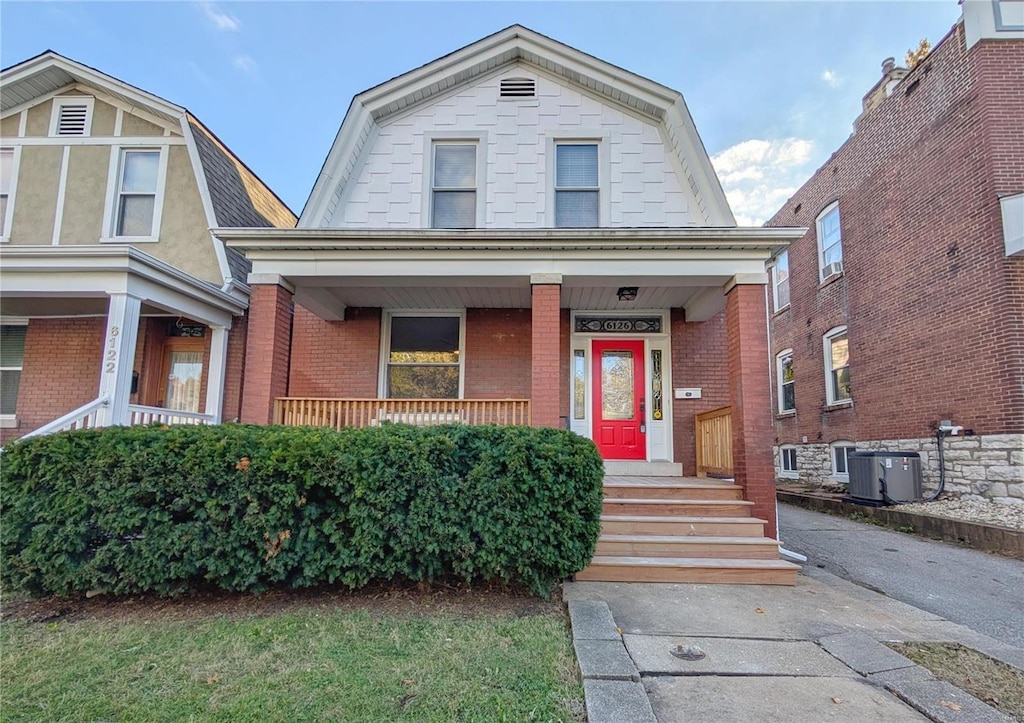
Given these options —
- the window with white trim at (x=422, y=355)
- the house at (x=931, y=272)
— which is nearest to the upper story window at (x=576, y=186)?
the window with white trim at (x=422, y=355)

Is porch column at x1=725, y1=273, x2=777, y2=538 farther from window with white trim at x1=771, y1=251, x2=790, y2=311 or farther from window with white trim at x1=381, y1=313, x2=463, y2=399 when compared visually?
window with white trim at x1=771, y1=251, x2=790, y2=311

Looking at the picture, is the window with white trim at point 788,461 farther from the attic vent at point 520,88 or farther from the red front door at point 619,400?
the attic vent at point 520,88

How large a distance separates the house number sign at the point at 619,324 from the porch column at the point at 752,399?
76.0 inches

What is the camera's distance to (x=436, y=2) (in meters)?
8.01

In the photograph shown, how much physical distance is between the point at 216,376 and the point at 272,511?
4.76 m

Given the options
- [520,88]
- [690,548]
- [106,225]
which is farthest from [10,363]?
[690,548]

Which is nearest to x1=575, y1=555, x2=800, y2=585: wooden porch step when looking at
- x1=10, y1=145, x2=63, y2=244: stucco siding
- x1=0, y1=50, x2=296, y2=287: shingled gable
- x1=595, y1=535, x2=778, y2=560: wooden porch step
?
x1=595, y1=535, x2=778, y2=560: wooden porch step

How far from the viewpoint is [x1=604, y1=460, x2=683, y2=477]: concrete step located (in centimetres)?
754

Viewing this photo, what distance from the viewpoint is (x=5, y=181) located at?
826 cm

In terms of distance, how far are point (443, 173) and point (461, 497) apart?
5446 mm

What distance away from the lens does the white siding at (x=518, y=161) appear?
7348 millimetres

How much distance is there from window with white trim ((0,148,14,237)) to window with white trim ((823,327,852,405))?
1630cm

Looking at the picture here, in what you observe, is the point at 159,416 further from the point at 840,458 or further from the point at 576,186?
the point at 840,458

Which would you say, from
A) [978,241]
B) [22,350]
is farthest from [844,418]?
[22,350]
